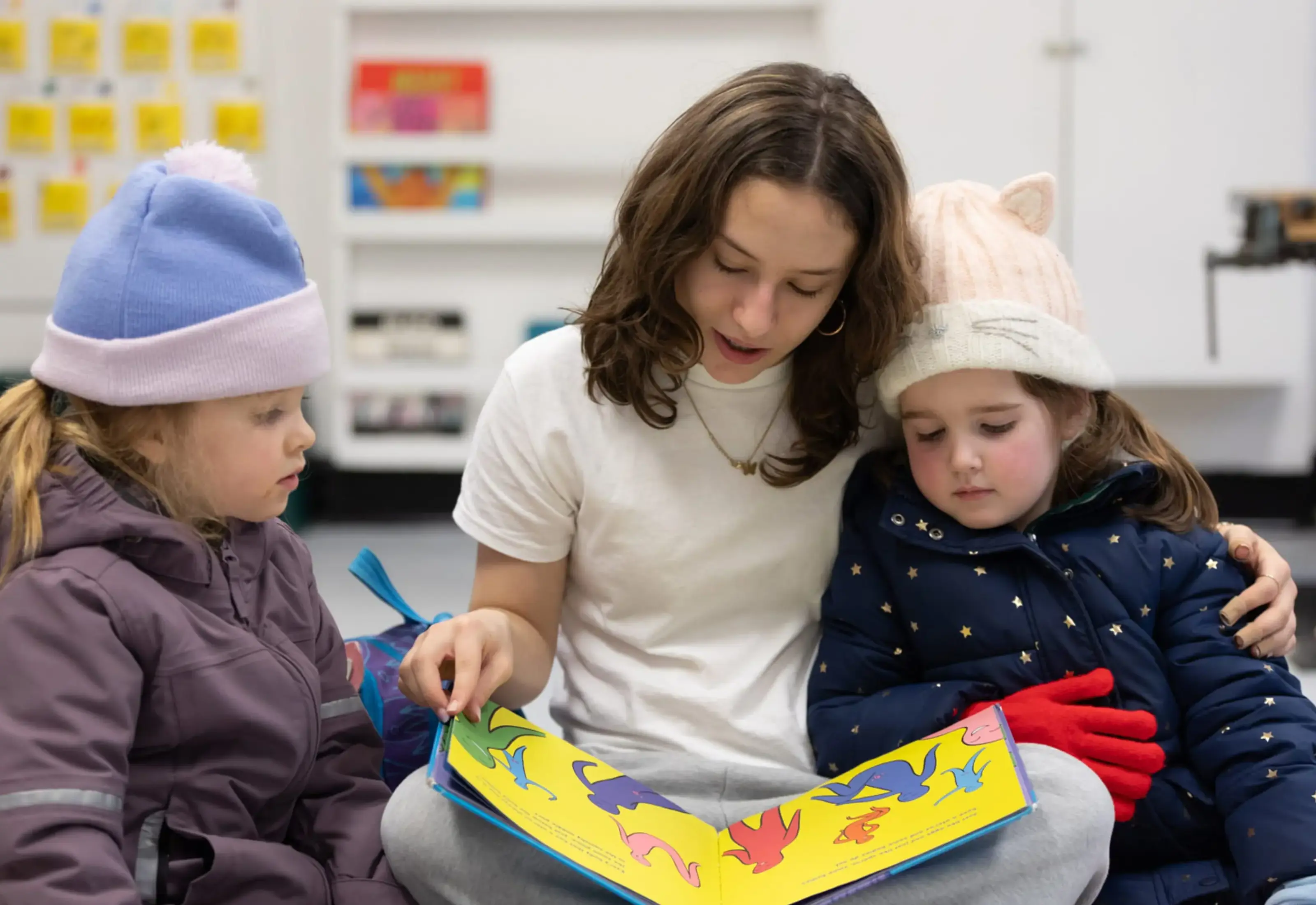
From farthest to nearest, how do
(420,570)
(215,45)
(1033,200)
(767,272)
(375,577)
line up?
(215,45) < (420,570) < (375,577) < (1033,200) < (767,272)

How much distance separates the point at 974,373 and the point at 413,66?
245cm

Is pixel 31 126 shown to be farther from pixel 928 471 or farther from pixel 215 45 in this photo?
pixel 928 471

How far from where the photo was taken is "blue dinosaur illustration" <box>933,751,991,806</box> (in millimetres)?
932

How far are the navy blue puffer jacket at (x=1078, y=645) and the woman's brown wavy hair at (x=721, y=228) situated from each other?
12cm

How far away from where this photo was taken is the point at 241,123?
3342 millimetres

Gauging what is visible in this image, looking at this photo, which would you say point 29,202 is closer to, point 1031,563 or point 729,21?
point 729,21

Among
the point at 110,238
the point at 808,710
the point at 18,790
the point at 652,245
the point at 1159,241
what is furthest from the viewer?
the point at 1159,241

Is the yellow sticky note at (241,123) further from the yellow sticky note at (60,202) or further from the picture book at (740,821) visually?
the picture book at (740,821)

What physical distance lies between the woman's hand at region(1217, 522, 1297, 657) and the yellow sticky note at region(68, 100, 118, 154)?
306 centimetres

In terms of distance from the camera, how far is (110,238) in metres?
Result: 0.94

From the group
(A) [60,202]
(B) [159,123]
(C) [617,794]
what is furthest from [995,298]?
(A) [60,202]

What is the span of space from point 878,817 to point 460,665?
1.12ft

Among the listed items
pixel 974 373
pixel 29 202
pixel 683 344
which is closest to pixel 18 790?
pixel 683 344

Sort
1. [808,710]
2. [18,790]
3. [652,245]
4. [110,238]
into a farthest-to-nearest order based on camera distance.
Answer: [808,710] → [652,245] → [110,238] → [18,790]
